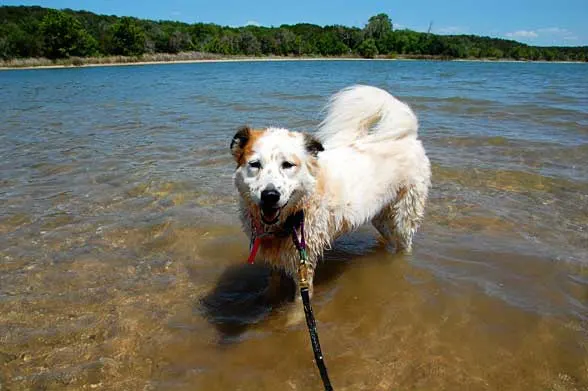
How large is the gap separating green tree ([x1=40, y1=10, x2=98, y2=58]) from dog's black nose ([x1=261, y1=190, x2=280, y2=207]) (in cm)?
8530

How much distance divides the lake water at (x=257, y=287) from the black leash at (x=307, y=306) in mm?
627

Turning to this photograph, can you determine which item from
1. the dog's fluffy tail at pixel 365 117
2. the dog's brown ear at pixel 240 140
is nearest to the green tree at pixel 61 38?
the dog's fluffy tail at pixel 365 117

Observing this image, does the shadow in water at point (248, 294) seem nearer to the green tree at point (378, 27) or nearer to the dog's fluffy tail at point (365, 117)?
the dog's fluffy tail at point (365, 117)

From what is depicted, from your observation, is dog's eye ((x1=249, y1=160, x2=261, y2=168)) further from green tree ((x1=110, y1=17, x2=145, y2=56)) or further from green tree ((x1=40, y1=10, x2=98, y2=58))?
green tree ((x1=110, y1=17, x2=145, y2=56))

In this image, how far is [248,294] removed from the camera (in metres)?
4.06

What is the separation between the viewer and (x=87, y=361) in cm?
303

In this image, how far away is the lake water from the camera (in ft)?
9.75

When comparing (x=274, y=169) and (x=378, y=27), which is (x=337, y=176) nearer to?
(x=274, y=169)

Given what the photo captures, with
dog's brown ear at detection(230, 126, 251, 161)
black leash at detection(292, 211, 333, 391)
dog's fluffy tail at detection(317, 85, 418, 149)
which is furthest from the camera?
dog's fluffy tail at detection(317, 85, 418, 149)

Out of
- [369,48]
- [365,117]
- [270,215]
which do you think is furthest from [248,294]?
[369,48]

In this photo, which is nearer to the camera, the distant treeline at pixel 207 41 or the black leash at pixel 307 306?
the black leash at pixel 307 306

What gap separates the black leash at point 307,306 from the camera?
7.46ft

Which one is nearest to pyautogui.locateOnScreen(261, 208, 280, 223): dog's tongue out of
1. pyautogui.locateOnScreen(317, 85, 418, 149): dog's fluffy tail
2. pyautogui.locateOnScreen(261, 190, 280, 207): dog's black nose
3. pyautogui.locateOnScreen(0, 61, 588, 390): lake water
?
pyautogui.locateOnScreen(261, 190, 280, 207): dog's black nose

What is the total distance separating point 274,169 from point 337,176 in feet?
3.17
